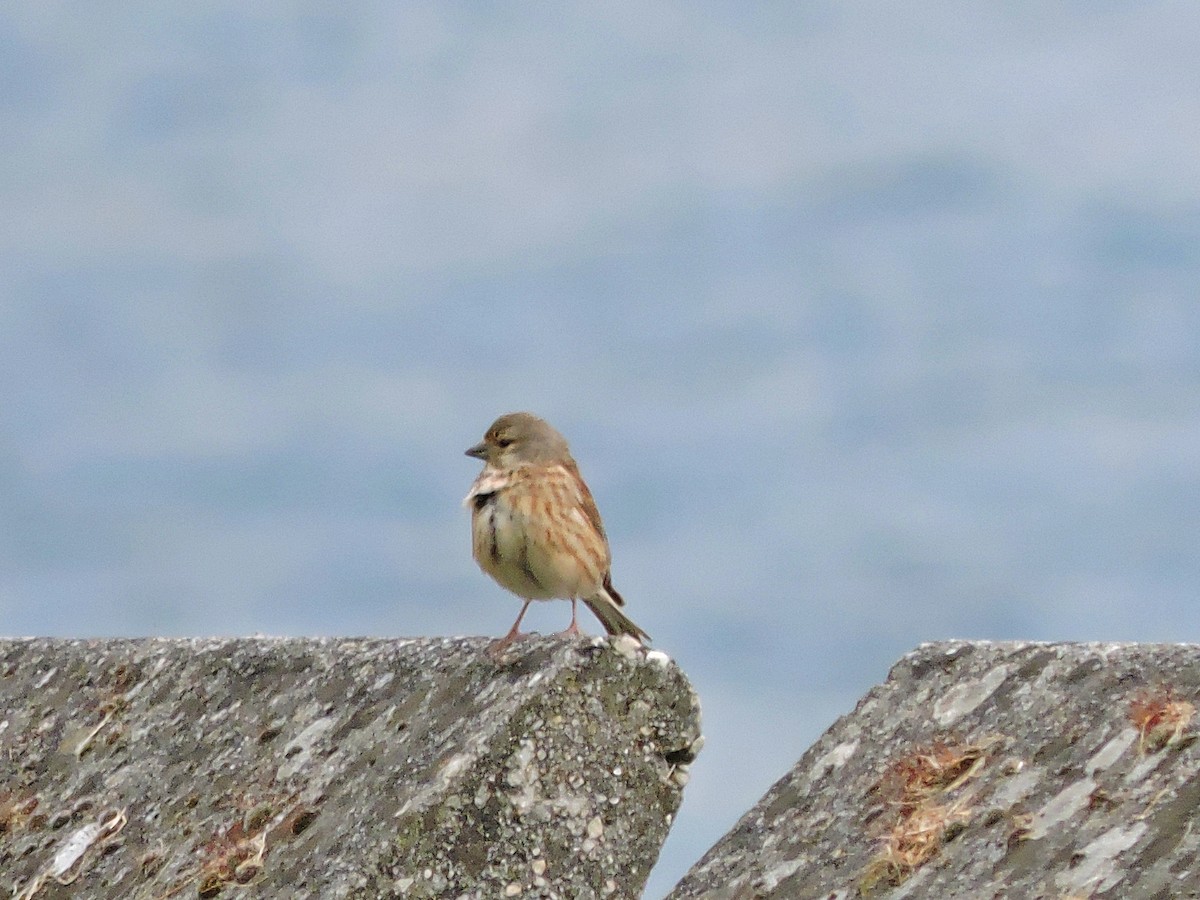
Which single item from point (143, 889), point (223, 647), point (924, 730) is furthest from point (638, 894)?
point (223, 647)

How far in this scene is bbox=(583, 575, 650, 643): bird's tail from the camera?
335 inches

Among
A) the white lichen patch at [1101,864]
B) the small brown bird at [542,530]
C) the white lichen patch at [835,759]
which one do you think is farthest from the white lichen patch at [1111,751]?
the small brown bird at [542,530]

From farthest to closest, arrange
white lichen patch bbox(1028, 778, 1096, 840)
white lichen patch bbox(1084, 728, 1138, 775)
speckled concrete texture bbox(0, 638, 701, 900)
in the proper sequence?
1. speckled concrete texture bbox(0, 638, 701, 900)
2. white lichen patch bbox(1084, 728, 1138, 775)
3. white lichen patch bbox(1028, 778, 1096, 840)

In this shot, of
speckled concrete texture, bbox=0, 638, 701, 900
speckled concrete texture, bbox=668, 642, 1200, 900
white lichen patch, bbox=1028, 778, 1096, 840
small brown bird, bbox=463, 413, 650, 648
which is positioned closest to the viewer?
speckled concrete texture, bbox=668, 642, 1200, 900

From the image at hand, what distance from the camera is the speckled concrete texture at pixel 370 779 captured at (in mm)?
5387

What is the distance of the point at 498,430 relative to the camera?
8.85 m

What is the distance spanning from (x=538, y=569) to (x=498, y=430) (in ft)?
3.02

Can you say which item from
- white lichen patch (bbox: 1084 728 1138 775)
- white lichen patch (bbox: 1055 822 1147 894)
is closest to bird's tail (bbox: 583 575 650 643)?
white lichen patch (bbox: 1084 728 1138 775)

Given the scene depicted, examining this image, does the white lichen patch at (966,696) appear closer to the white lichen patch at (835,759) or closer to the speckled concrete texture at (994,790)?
the speckled concrete texture at (994,790)

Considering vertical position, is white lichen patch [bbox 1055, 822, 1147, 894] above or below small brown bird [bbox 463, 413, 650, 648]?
below

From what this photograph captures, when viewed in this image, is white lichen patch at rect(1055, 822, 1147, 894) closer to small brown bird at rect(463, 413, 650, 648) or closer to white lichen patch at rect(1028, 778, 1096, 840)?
white lichen patch at rect(1028, 778, 1096, 840)

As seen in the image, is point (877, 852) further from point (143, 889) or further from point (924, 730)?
point (143, 889)

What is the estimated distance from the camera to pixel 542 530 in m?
8.23

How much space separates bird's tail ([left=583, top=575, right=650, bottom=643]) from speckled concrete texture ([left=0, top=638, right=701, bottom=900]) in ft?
7.03
